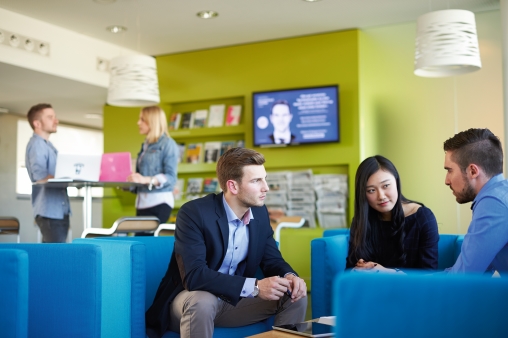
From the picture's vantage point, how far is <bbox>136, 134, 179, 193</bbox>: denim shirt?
535 cm

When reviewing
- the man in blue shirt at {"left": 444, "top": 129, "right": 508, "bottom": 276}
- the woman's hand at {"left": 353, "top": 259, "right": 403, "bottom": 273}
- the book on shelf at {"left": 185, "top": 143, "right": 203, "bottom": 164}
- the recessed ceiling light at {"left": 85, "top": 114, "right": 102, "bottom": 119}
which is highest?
the recessed ceiling light at {"left": 85, "top": 114, "right": 102, "bottom": 119}

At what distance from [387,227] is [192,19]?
14.5 ft

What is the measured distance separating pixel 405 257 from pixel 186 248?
109 centimetres

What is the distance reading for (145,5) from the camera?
21.0 ft

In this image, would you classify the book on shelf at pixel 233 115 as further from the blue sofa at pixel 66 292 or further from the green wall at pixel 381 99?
the blue sofa at pixel 66 292

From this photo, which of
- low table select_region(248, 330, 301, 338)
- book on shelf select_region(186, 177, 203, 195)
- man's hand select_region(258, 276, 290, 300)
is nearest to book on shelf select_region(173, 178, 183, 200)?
book on shelf select_region(186, 177, 203, 195)

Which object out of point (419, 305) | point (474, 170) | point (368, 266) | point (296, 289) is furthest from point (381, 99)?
point (419, 305)

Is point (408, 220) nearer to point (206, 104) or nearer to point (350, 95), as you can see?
point (350, 95)

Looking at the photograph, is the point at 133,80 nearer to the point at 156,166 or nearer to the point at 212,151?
the point at 156,166

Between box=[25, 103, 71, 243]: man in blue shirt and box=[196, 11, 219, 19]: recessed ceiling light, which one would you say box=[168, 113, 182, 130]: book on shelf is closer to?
box=[196, 11, 219, 19]: recessed ceiling light

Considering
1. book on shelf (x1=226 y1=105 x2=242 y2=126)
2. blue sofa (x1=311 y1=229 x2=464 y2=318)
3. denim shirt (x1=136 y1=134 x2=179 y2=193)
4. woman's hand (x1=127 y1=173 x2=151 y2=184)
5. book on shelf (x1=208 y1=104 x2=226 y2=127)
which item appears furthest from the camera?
book on shelf (x1=208 y1=104 x2=226 y2=127)

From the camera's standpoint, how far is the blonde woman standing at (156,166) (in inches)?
211

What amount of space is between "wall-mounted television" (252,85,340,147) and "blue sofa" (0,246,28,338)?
5.41 m

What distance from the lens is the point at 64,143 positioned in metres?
11.4
